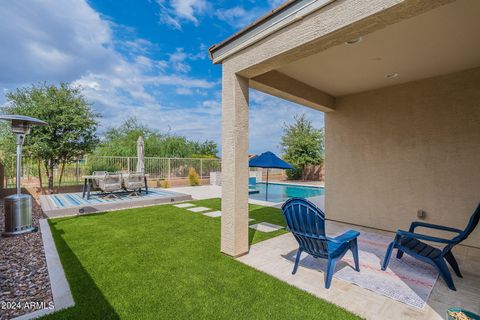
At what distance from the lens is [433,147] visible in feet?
17.2

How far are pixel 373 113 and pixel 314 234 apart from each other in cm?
463

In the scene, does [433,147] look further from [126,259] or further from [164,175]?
[164,175]

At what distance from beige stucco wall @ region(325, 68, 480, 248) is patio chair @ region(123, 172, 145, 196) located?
808 cm

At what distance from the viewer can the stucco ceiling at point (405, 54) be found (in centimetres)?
300

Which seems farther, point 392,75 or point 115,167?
point 115,167

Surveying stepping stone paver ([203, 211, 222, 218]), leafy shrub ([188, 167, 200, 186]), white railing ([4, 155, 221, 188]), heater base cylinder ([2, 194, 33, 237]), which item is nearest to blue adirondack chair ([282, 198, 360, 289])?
stepping stone paver ([203, 211, 222, 218])

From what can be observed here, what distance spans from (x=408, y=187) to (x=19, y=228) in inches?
378

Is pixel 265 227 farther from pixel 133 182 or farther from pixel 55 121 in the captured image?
pixel 55 121

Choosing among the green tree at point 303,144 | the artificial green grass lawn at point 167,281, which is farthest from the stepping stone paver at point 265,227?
the green tree at point 303,144

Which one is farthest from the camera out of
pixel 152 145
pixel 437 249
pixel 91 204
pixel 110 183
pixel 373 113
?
pixel 152 145

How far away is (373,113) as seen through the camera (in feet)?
20.4

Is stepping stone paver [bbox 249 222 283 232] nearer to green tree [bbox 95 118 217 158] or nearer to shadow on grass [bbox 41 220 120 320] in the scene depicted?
shadow on grass [bbox 41 220 120 320]

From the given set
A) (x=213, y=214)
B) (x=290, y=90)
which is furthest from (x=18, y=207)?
(x=290, y=90)

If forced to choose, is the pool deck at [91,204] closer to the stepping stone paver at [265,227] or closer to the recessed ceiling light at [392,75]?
the stepping stone paver at [265,227]
